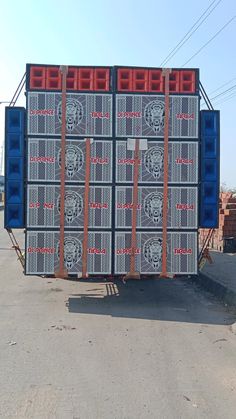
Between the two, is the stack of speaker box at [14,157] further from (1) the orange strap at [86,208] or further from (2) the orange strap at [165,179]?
(2) the orange strap at [165,179]

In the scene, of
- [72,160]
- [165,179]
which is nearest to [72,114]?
[72,160]

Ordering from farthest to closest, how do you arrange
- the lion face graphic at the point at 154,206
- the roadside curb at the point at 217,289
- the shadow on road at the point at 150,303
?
1. the roadside curb at the point at 217,289
2. the lion face graphic at the point at 154,206
3. the shadow on road at the point at 150,303

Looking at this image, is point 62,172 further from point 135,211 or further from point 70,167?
point 135,211

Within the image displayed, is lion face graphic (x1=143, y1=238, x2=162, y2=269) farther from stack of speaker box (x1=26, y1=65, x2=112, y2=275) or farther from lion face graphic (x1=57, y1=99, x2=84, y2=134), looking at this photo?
lion face graphic (x1=57, y1=99, x2=84, y2=134)

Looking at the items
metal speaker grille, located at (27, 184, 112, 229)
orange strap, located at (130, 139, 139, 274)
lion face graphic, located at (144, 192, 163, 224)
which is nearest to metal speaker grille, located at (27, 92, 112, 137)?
orange strap, located at (130, 139, 139, 274)

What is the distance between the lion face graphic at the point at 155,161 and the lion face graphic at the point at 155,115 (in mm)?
310

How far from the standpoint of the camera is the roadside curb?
8.86 meters

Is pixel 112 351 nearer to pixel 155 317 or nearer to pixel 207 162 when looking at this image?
pixel 155 317

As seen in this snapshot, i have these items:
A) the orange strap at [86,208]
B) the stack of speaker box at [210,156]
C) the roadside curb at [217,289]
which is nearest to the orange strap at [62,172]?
the orange strap at [86,208]

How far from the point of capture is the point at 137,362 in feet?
18.6

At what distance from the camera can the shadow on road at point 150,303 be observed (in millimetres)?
8000

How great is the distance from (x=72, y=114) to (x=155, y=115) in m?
1.33

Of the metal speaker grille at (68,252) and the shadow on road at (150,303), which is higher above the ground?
the metal speaker grille at (68,252)

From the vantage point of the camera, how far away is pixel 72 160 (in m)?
8.50
